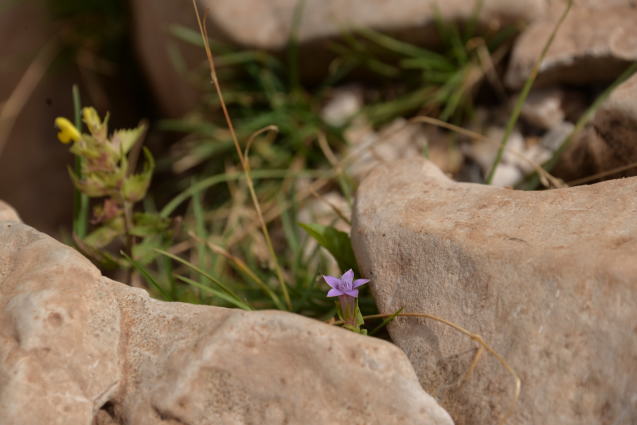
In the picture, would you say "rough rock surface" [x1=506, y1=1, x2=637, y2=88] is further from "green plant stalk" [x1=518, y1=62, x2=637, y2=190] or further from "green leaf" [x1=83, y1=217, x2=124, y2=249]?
"green leaf" [x1=83, y1=217, x2=124, y2=249]

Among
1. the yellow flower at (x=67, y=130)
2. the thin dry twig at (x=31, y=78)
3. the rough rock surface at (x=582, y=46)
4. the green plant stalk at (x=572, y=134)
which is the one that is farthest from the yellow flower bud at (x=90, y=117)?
the thin dry twig at (x=31, y=78)

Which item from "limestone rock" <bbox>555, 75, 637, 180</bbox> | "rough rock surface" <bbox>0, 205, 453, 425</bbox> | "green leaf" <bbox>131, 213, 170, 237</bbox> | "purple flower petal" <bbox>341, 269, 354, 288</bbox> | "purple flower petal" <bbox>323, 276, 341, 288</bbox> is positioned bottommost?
"green leaf" <bbox>131, 213, 170, 237</bbox>

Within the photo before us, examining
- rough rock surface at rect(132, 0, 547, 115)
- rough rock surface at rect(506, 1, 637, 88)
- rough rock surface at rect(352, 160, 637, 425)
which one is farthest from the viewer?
rough rock surface at rect(132, 0, 547, 115)

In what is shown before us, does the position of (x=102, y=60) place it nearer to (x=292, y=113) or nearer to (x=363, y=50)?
(x=292, y=113)

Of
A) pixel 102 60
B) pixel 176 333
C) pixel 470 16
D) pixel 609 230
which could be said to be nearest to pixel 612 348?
pixel 609 230

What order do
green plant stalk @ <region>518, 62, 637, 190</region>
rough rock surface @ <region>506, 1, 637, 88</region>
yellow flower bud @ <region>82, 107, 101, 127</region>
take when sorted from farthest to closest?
1. rough rock surface @ <region>506, 1, 637, 88</region>
2. green plant stalk @ <region>518, 62, 637, 190</region>
3. yellow flower bud @ <region>82, 107, 101, 127</region>

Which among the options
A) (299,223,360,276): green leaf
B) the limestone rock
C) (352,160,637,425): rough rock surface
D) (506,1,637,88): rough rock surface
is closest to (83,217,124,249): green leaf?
(299,223,360,276): green leaf

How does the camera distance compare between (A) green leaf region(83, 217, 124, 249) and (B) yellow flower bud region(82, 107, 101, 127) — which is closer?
(B) yellow flower bud region(82, 107, 101, 127)

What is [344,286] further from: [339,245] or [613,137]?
[613,137]
